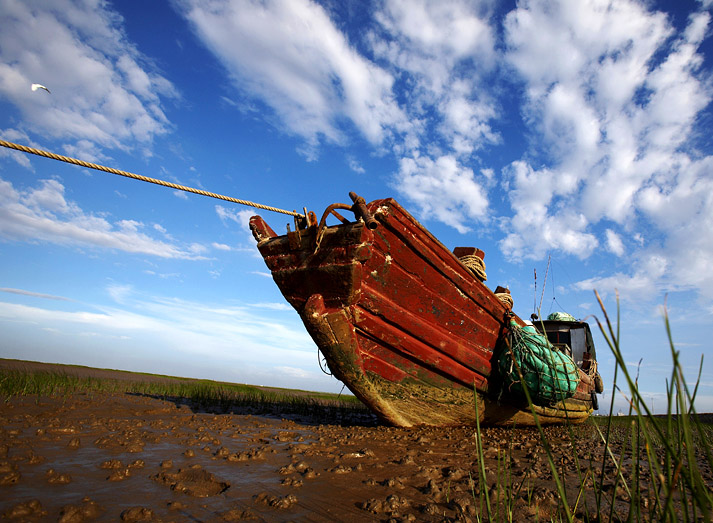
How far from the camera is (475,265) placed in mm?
5820

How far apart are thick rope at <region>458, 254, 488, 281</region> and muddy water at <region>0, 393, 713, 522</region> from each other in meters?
2.18

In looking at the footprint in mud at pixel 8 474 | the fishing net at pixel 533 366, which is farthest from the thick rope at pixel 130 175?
the fishing net at pixel 533 366

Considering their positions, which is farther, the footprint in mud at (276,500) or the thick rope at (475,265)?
the thick rope at (475,265)

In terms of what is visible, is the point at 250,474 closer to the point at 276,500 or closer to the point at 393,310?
the point at 276,500

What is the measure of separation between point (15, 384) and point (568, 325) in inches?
476

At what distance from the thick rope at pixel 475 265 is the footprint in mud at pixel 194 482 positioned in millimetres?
4146

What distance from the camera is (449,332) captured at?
5.09m

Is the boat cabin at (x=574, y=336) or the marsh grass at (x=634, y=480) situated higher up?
the boat cabin at (x=574, y=336)

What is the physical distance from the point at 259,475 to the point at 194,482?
0.46 m

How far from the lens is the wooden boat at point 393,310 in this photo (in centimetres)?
447

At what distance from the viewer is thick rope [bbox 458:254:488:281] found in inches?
225

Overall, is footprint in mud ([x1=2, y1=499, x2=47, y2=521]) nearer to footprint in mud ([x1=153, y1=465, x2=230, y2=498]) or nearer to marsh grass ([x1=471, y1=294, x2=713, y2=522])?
footprint in mud ([x1=153, y1=465, x2=230, y2=498])

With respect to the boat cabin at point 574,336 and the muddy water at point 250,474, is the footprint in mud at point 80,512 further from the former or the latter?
the boat cabin at point 574,336

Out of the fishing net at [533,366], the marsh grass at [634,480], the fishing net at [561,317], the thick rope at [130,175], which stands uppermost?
the fishing net at [561,317]
